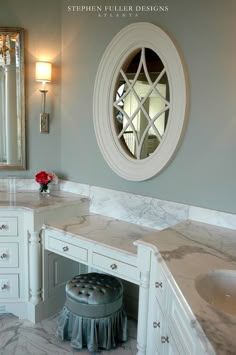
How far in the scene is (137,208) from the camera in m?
2.39

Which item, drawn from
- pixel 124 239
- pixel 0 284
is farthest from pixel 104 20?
pixel 0 284

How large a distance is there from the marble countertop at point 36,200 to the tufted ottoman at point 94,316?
585mm

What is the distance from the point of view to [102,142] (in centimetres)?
254

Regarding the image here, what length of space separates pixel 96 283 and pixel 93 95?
1.40 meters

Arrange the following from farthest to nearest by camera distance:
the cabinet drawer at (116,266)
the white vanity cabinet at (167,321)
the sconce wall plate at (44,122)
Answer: the sconce wall plate at (44,122) < the cabinet drawer at (116,266) < the white vanity cabinet at (167,321)

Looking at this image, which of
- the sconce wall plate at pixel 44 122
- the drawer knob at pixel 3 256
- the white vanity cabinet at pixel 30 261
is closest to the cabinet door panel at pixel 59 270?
the white vanity cabinet at pixel 30 261

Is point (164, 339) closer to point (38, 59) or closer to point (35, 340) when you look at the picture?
point (35, 340)

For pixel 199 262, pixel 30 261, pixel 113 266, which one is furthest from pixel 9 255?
pixel 199 262

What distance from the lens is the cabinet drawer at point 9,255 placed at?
2.39m

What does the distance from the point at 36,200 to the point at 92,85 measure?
1.00m

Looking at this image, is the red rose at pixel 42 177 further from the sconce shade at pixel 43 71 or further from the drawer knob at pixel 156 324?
the drawer knob at pixel 156 324

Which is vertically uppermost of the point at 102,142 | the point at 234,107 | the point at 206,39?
the point at 206,39

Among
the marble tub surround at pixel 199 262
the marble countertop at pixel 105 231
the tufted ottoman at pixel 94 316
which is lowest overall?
the tufted ottoman at pixel 94 316

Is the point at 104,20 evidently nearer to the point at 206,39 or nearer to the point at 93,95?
the point at 93,95
